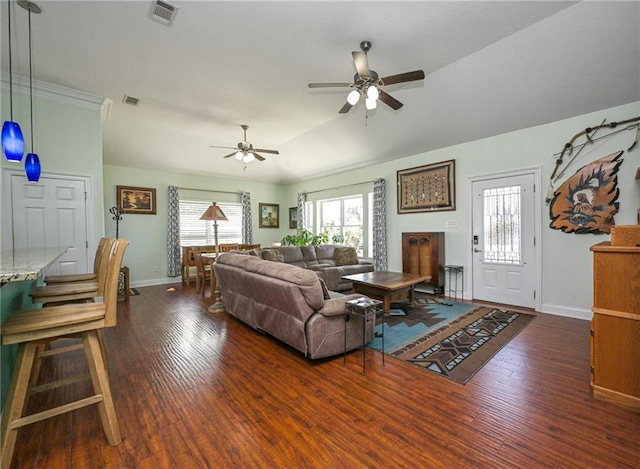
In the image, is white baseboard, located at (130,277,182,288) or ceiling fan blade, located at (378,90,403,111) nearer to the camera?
ceiling fan blade, located at (378,90,403,111)

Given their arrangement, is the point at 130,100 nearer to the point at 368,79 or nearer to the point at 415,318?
the point at 368,79

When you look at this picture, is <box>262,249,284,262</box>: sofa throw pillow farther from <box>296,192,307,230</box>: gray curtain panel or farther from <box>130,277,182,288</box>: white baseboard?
<box>130,277,182,288</box>: white baseboard

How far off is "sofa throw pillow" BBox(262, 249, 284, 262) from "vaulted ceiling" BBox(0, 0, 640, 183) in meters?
2.41

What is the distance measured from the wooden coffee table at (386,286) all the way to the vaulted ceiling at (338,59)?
266cm

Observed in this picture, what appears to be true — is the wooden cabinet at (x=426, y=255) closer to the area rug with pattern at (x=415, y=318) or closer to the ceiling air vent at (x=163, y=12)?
the area rug with pattern at (x=415, y=318)

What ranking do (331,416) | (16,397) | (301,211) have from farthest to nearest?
(301,211), (331,416), (16,397)

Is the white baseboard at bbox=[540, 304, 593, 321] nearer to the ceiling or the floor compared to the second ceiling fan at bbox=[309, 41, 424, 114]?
nearer to the floor

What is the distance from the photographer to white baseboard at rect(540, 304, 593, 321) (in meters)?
3.76

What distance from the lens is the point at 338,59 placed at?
327 cm

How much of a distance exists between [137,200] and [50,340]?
19.3 ft

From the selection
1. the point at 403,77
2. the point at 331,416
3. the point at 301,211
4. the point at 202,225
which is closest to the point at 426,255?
the point at 403,77

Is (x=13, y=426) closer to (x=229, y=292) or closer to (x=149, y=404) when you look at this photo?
(x=149, y=404)

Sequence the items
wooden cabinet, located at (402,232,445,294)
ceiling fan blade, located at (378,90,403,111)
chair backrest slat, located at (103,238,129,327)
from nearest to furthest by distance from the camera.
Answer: chair backrest slat, located at (103,238,129,327)
ceiling fan blade, located at (378,90,403,111)
wooden cabinet, located at (402,232,445,294)

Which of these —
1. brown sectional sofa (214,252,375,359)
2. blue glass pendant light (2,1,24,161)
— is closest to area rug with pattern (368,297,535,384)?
brown sectional sofa (214,252,375,359)
